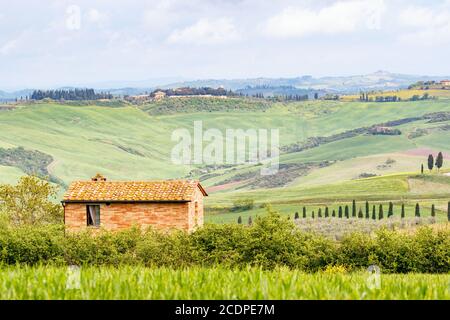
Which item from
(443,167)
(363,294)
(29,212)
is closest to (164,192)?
(29,212)

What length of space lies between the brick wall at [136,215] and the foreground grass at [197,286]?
139 ft

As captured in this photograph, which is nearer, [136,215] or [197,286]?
[197,286]

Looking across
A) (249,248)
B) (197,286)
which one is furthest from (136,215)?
(197,286)

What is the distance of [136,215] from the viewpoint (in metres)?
54.1

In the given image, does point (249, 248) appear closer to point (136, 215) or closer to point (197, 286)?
Answer: point (136, 215)

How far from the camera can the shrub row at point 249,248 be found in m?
41.8

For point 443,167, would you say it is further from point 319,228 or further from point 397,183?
point 319,228

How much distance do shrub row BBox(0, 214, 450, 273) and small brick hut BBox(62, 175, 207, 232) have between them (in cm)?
958

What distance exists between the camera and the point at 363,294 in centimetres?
945

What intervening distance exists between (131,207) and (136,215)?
0.58 m

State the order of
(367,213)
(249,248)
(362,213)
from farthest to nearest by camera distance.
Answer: (362,213)
(367,213)
(249,248)

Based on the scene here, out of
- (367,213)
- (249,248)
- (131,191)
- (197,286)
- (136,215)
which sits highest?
(197,286)

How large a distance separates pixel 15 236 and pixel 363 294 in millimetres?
35710

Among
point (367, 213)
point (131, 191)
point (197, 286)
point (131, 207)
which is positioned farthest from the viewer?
point (367, 213)
